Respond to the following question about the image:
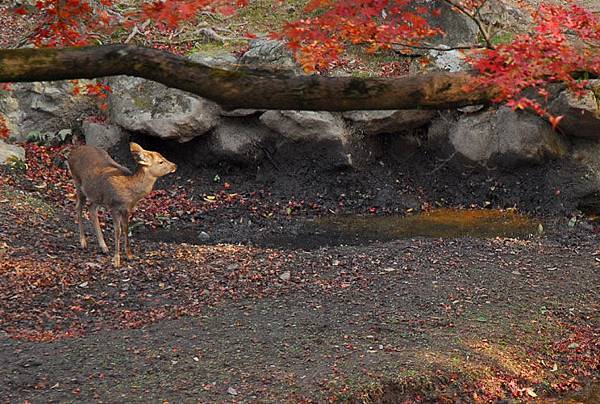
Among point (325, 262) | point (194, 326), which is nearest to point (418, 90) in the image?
point (194, 326)

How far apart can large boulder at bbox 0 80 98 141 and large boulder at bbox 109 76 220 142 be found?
3.96 ft

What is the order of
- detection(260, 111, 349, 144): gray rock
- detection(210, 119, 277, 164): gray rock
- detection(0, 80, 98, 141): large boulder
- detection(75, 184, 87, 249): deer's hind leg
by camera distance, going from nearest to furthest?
1. detection(75, 184, 87, 249): deer's hind leg
2. detection(260, 111, 349, 144): gray rock
3. detection(210, 119, 277, 164): gray rock
4. detection(0, 80, 98, 141): large boulder

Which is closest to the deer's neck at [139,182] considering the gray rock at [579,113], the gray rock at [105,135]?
the gray rock at [105,135]

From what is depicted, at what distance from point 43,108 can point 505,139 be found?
7.90m

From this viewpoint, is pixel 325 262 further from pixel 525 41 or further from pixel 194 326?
pixel 525 41

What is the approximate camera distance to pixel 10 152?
13109mm

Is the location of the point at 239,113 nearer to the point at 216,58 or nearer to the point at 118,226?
the point at 216,58

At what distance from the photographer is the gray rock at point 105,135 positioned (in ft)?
43.9

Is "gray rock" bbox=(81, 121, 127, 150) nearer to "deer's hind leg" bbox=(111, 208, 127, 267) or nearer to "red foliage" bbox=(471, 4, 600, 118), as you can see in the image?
"deer's hind leg" bbox=(111, 208, 127, 267)

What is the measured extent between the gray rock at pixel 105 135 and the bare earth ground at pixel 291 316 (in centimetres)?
222

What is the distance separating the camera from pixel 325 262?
9.62 metres

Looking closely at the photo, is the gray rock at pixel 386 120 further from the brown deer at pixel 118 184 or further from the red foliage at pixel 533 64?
the red foliage at pixel 533 64

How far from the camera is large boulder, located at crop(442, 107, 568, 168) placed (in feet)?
39.6

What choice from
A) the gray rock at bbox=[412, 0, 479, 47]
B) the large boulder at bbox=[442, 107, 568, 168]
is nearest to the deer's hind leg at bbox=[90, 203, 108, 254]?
→ the large boulder at bbox=[442, 107, 568, 168]
